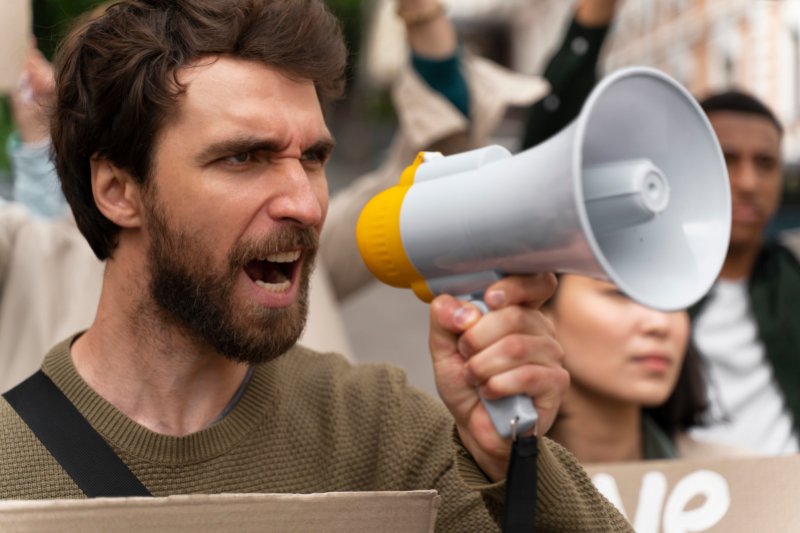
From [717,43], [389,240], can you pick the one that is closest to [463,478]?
[389,240]

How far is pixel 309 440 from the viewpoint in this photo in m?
1.75

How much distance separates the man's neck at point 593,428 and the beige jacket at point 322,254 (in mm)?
816

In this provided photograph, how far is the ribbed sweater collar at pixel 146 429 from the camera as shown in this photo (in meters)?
1.54

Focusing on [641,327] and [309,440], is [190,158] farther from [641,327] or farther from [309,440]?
[641,327]

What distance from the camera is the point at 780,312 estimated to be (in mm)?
3033

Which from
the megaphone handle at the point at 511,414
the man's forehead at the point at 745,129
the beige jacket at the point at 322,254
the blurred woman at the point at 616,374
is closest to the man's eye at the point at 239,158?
the megaphone handle at the point at 511,414

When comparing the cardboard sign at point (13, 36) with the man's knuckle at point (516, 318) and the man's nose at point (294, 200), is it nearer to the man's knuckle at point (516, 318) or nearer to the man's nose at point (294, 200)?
the man's nose at point (294, 200)

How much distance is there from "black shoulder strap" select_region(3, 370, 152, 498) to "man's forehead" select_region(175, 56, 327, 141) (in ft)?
2.10

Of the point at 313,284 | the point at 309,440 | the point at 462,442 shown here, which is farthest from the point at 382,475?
the point at 313,284

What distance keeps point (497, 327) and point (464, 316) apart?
7cm

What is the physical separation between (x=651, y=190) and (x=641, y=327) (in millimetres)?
1489

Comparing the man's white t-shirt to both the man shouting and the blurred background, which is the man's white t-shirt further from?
the man shouting

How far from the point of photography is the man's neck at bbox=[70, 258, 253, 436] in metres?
1.66

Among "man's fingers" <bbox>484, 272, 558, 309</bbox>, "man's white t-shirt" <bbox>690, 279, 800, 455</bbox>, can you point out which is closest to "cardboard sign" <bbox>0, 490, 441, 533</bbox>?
"man's fingers" <bbox>484, 272, 558, 309</bbox>
